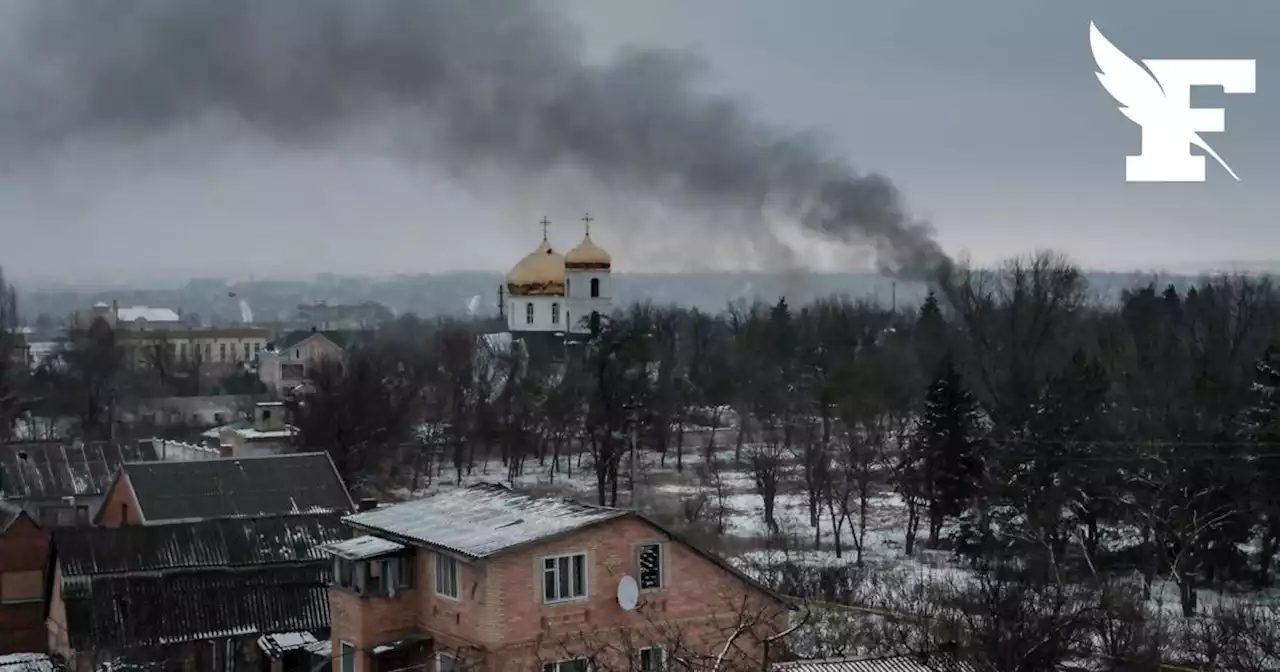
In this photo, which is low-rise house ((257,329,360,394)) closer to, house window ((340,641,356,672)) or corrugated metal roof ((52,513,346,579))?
corrugated metal roof ((52,513,346,579))

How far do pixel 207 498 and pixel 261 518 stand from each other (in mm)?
4028

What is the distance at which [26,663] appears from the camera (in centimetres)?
1811

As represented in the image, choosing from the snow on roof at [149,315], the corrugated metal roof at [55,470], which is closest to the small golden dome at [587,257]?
the corrugated metal roof at [55,470]

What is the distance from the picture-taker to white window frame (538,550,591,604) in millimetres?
14055

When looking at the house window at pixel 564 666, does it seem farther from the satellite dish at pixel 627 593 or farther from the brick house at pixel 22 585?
the brick house at pixel 22 585

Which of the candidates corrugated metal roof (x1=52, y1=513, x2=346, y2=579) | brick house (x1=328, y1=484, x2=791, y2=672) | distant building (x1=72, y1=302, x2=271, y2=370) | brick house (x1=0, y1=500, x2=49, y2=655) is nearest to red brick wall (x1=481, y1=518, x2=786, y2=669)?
brick house (x1=328, y1=484, x2=791, y2=672)

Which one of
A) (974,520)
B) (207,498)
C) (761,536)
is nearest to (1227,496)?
(974,520)

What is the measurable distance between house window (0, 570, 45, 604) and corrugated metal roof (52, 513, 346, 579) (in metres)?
2.08

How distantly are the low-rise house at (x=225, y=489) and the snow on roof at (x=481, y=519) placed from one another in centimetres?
811

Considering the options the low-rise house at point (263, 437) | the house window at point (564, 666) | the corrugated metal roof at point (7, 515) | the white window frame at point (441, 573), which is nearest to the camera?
the house window at point (564, 666)

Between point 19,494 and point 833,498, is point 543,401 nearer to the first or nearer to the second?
point 833,498

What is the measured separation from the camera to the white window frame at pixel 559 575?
1405 cm

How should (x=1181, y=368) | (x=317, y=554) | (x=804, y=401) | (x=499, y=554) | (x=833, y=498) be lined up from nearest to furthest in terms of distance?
(x=499, y=554), (x=317, y=554), (x=833, y=498), (x=1181, y=368), (x=804, y=401)

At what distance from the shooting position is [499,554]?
13766mm
